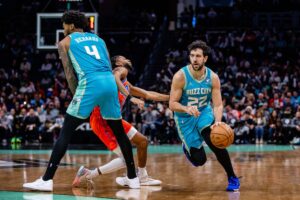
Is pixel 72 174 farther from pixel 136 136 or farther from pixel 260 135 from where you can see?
pixel 260 135

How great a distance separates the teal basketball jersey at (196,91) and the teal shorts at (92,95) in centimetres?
85

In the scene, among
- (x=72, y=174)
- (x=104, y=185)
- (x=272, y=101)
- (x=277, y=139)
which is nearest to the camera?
(x=104, y=185)

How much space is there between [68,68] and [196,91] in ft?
4.57

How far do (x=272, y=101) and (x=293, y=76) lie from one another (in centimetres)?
214

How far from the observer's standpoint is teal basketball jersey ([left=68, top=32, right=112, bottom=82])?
6.24m

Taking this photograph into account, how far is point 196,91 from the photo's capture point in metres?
6.64

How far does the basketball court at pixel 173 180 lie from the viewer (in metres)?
6.10

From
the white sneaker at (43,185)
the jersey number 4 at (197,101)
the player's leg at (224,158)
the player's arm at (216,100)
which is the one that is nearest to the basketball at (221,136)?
the player's leg at (224,158)

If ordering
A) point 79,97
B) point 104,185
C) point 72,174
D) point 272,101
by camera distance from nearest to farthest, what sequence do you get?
point 79,97 < point 104,185 < point 72,174 < point 272,101

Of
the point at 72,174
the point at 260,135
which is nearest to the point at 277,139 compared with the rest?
the point at 260,135

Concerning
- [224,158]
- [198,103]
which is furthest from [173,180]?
[198,103]

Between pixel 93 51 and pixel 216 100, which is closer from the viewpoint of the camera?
pixel 93 51

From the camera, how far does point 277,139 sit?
55.0 ft

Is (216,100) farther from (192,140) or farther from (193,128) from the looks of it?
(192,140)
